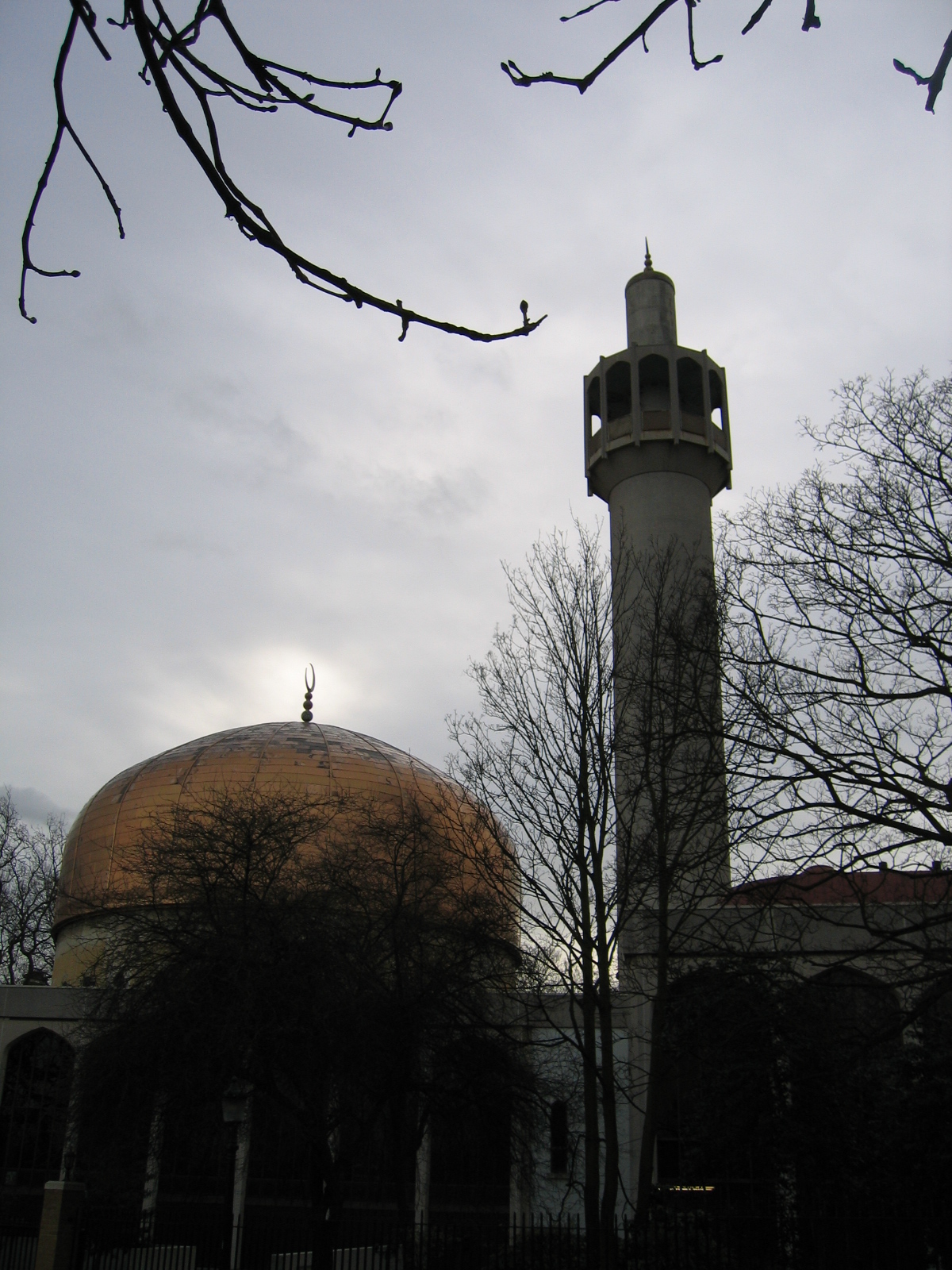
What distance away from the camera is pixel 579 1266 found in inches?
561

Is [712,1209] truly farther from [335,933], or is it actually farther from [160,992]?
[160,992]

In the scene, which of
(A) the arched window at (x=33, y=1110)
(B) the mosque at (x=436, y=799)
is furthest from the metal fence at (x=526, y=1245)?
(A) the arched window at (x=33, y=1110)

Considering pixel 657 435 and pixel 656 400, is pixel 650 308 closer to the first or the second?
pixel 656 400

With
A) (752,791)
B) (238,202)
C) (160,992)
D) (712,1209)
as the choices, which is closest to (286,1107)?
(160,992)

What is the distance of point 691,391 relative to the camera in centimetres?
3139

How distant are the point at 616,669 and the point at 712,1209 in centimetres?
853

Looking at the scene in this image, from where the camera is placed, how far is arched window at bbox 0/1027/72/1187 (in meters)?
26.7

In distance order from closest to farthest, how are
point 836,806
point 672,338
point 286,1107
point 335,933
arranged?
point 836,806 < point 286,1107 < point 335,933 < point 672,338

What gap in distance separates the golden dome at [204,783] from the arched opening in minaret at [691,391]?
11.9 metres

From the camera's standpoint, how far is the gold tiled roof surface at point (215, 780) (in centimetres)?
3136

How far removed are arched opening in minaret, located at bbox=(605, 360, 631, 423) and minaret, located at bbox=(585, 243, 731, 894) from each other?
24 millimetres

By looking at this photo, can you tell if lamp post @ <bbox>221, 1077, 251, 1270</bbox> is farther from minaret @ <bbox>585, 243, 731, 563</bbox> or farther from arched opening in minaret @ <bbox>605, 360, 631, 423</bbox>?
arched opening in minaret @ <bbox>605, 360, 631, 423</bbox>

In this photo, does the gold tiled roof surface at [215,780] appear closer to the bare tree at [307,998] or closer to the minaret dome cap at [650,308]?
the bare tree at [307,998]

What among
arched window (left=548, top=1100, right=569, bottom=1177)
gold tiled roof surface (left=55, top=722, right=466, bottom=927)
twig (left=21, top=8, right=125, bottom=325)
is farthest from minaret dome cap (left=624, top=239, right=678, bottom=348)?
twig (left=21, top=8, right=125, bottom=325)
